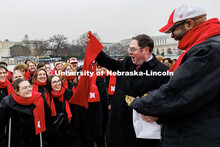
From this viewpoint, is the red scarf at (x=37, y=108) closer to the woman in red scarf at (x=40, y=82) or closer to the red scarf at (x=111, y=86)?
the woman in red scarf at (x=40, y=82)

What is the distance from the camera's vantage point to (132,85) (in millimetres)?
2525

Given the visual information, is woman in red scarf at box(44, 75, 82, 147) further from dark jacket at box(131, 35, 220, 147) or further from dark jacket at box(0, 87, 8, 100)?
dark jacket at box(131, 35, 220, 147)

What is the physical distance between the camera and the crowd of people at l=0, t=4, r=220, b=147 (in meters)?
1.37

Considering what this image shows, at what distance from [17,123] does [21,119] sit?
100mm

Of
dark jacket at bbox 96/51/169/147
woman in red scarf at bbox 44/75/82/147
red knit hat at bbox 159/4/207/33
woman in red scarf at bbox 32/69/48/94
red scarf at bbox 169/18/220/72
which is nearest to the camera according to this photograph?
red scarf at bbox 169/18/220/72

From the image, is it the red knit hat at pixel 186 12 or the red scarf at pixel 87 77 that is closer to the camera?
the red knit hat at pixel 186 12

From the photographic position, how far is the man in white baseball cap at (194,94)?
1.33 metres

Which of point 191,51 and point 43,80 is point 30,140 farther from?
point 191,51

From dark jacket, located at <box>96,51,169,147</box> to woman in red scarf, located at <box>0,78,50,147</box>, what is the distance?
61.1 inches

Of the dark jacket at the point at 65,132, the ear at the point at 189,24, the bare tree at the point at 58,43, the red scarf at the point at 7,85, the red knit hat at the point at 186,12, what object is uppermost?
the bare tree at the point at 58,43

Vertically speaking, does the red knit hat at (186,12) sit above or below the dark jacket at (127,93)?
above

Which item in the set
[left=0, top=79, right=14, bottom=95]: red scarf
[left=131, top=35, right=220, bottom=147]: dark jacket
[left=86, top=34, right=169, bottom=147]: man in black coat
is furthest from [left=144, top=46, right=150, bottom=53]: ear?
[left=0, top=79, right=14, bottom=95]: red scarf

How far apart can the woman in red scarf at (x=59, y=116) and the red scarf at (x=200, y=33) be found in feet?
9.88

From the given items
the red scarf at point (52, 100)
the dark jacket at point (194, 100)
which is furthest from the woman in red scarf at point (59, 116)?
the dark jacket at point (194, 100)
